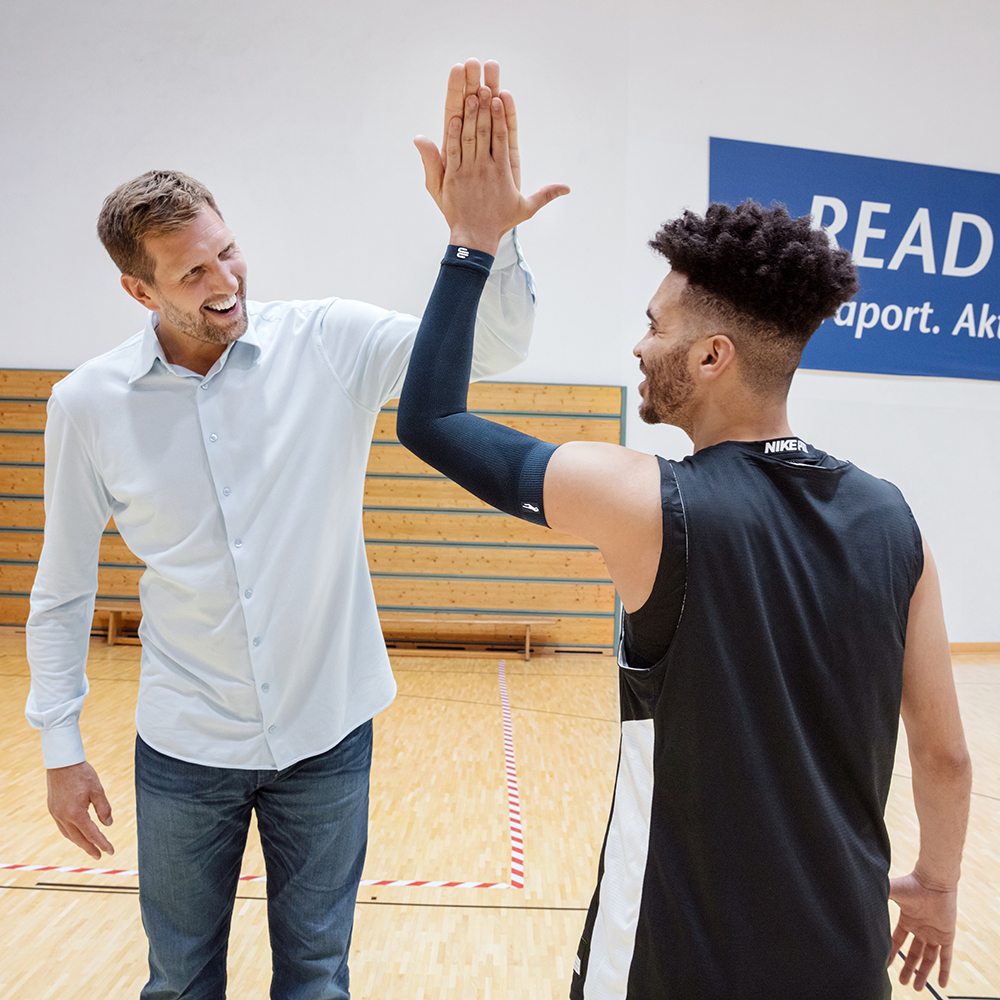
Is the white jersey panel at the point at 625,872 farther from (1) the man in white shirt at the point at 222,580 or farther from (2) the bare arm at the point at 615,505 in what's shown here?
(1) the man in white shirt at the point at 222,580

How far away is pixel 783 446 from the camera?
1.00 meters

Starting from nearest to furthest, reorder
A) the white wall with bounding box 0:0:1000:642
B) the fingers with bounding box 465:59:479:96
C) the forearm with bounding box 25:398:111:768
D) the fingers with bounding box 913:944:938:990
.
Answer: the fingers with bounding box 465:59:479:96 < the fingers with bounding box 913:944:938:990 < the forearm with bounding box 25:398:111:768 < the white wall with bounding box 0:0:1000:642

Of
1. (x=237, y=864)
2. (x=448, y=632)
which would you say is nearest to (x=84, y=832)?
(x=237, y=864)

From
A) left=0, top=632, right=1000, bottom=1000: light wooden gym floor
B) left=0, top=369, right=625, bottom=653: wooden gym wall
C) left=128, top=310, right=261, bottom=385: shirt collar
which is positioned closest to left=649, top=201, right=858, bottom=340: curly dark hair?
left=0, top=632, right=1000, bottom=1000: light wooden gym floor

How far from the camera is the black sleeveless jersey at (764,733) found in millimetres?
913

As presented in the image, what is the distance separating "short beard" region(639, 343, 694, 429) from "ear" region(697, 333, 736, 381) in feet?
0.06

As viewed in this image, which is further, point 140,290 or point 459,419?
point 140,290

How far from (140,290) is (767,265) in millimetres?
1333

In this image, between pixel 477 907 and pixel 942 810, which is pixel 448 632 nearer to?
pixel 477 907

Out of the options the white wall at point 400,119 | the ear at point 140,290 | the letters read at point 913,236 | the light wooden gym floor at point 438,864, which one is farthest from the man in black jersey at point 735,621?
the letters read at point 913,236

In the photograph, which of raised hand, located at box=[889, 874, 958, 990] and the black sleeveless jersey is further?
raised hand, located at box=[889, 874, 958, 990]

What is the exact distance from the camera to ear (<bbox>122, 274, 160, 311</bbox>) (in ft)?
5.49

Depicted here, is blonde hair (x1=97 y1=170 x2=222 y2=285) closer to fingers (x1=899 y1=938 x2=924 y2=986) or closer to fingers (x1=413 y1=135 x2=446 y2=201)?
fingers (x1=413 y1=135 x2=446 y2=201)

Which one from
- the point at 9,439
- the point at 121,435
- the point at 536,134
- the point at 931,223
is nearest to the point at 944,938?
the point at 121,435
